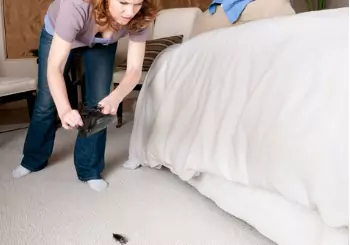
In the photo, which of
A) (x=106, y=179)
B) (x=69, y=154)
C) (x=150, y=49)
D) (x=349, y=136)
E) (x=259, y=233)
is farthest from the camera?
(x=150, y=49)

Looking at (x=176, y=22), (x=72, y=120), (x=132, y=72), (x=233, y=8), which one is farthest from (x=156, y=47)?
(x=72, y=120)

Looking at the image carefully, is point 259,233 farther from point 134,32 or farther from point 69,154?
point 69,154

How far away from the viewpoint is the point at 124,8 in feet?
4.71

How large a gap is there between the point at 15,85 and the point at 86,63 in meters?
0.90

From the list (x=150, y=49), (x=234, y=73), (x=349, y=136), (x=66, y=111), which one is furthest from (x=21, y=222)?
(x=150, y=49)

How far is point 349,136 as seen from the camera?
1.00m

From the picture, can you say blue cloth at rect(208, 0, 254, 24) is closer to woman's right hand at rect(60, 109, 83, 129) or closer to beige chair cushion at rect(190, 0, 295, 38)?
beige chair cushion at rect(190, 0, 295, 38)

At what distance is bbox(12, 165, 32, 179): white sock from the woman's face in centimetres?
85

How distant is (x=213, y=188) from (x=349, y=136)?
26.2 inches

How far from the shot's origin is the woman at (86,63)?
143cm

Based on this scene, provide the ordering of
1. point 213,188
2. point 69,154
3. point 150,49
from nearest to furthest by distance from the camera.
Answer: point 213,188
point 69,154
point 150,49

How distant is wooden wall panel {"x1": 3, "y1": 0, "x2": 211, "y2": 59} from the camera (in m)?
3.29

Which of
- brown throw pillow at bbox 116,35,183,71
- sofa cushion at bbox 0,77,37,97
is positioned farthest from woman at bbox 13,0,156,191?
brown throw pillow at bbox 116,35,183,71

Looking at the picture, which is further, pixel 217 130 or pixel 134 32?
pixel 134 32
